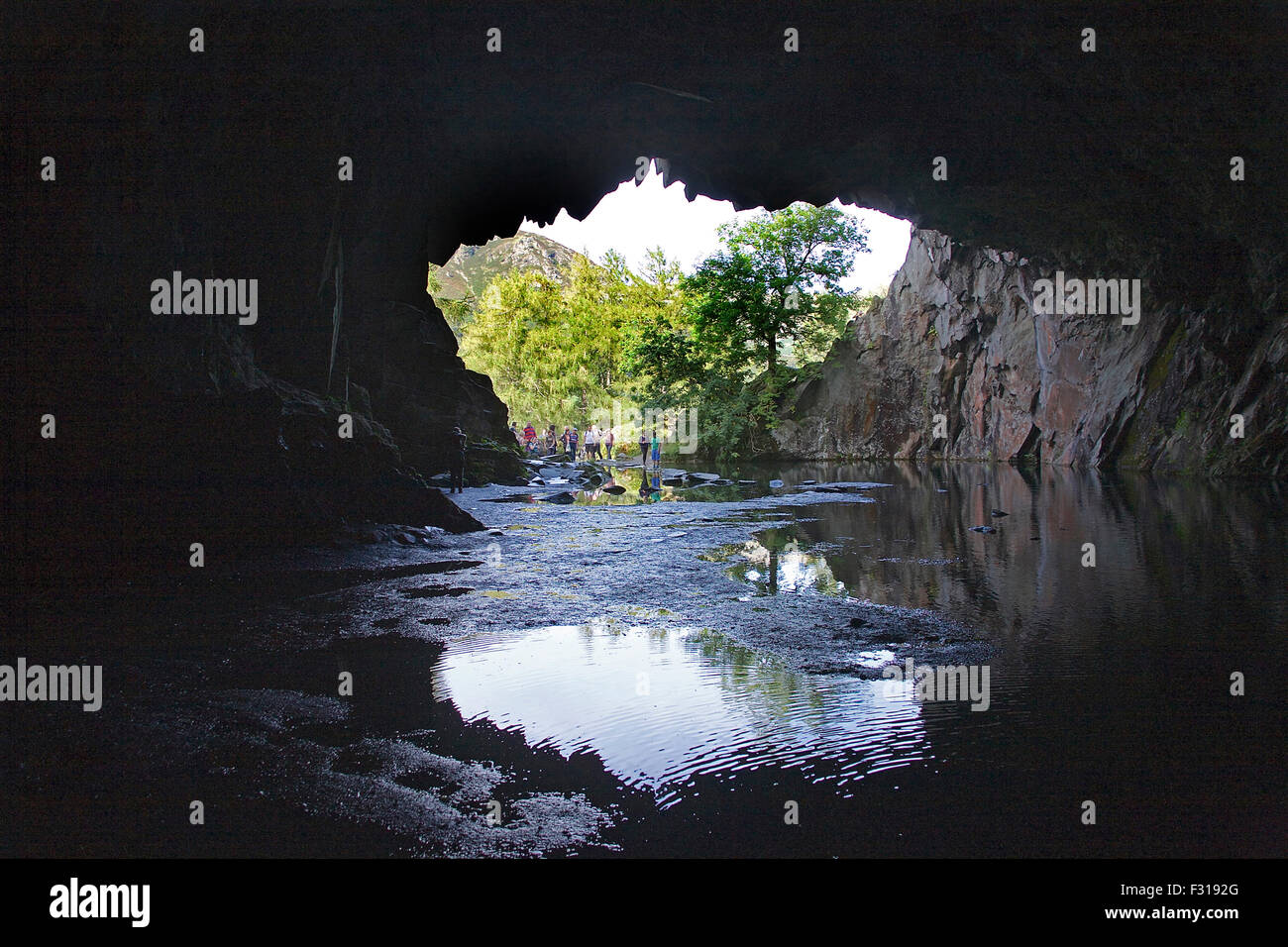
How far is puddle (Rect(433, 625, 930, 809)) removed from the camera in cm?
351

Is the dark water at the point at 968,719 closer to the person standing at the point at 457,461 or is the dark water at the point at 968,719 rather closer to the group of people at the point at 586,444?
the person standing at the point at 457,461

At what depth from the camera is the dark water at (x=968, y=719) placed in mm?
2932

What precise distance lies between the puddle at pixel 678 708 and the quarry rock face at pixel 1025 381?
66.0 ft

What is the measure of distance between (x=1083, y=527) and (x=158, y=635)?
11.0m

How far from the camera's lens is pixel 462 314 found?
55.8 meters

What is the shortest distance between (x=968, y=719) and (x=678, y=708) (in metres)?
1.42

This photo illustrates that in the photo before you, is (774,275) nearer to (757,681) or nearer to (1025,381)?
(1025,381)

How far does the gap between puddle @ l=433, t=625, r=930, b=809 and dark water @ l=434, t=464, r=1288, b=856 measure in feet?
0.05

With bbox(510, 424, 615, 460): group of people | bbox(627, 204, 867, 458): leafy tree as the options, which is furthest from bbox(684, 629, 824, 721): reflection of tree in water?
bbox(627, 204, 867, 458): leafy tree

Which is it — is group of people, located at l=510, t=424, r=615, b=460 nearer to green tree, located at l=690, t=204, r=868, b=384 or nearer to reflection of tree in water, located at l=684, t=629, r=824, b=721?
green tree, located at l=690, t=204, r=868, b=384

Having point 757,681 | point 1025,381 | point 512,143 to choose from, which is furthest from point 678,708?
point 1025,381

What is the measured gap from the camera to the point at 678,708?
4195 millimetres

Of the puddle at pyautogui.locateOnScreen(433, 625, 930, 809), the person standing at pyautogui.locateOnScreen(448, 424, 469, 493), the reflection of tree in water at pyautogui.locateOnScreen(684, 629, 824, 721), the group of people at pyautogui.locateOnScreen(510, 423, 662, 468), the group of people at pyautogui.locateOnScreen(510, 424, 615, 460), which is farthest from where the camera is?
the group of people at pyautogui.locateOnScreen(510, 424, 615, 460)

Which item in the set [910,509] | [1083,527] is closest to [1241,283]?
[910,509]
